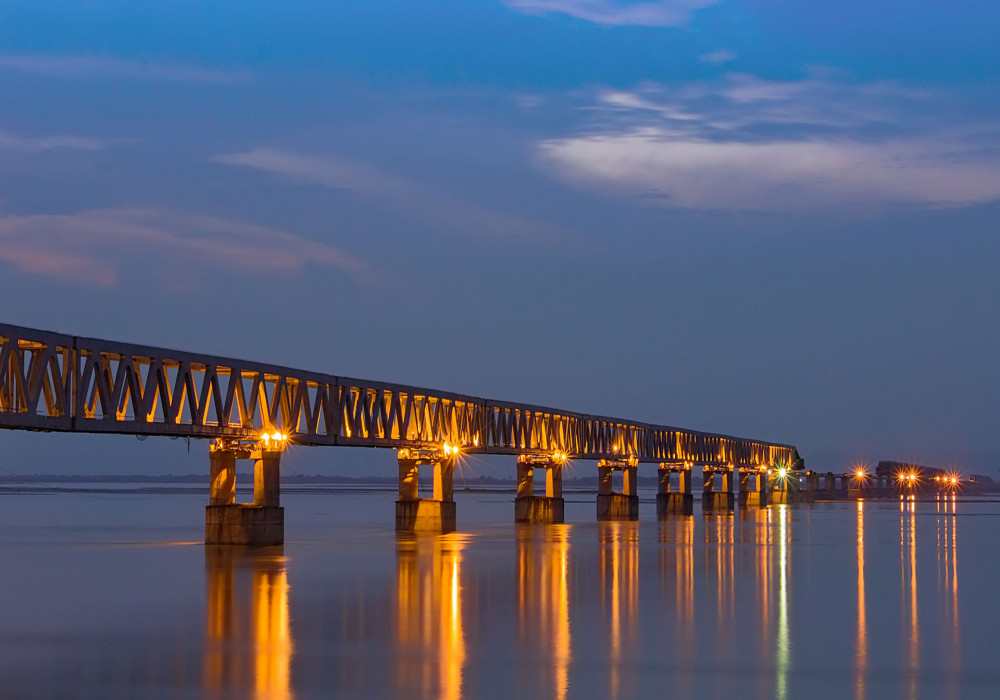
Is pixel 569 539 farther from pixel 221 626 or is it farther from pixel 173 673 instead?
pixel 173 673

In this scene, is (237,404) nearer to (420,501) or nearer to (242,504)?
(242,504)

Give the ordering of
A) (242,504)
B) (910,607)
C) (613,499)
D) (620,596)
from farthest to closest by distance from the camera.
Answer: (613,499)
(242,504)
(620,596)
(910,607)

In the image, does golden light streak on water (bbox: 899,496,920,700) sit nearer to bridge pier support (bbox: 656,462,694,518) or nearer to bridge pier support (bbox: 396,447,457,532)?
bridge pier support (bbox: 396,447,457,532)

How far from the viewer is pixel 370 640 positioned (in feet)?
131

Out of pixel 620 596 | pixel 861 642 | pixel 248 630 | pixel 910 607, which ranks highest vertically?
pixel 620 596

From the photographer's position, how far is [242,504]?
3250 inches

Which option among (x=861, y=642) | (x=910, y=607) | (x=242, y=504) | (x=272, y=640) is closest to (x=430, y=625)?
(x=272, y=640)

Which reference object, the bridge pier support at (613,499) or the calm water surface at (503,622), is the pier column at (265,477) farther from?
the bridge pier support at (613,499)

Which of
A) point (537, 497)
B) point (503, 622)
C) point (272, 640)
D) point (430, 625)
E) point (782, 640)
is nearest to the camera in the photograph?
point (272, 640)

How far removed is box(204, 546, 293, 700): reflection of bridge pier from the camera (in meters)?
32.8

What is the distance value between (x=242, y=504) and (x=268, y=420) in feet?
17.5

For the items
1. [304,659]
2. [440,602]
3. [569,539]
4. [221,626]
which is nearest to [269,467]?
[569,539]

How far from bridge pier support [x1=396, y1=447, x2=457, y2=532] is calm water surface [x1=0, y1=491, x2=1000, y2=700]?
2034 centimetres

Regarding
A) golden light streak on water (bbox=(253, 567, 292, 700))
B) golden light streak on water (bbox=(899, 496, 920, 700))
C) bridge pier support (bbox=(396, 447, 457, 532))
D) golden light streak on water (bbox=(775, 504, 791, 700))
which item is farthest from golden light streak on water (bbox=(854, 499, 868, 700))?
bridge pier support (bbox=(396, 447, 457, 532))
